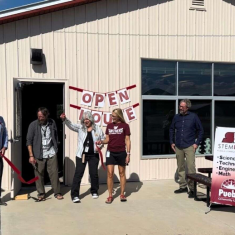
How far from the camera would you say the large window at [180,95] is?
284 inches

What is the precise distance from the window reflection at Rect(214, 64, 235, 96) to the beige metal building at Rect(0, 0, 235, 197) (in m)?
0.02

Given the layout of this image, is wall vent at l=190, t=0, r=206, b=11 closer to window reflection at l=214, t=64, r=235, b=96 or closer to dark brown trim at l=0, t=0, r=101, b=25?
window reflection at l=214, t=64, r=235, b=96

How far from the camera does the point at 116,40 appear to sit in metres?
6.89

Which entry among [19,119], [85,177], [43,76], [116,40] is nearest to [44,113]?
[19,119]

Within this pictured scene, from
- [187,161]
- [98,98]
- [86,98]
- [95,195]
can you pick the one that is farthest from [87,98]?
[187,161]

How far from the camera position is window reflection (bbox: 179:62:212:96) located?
7375mm

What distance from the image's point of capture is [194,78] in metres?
7.45

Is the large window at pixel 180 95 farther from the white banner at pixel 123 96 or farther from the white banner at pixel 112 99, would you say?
the white banner at pixel 112 99

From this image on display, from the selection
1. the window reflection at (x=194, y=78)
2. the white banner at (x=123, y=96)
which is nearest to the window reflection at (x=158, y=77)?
the window reflection at (x=194, y=78)

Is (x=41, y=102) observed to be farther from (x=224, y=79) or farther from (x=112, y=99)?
(x=224, y=79)

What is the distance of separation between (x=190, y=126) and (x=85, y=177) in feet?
8.25

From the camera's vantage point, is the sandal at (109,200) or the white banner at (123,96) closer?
the sandal at (109,200)

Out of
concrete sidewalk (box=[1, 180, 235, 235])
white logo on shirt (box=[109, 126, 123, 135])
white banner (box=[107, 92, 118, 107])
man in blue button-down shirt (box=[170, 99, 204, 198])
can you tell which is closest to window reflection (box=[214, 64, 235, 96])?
man in blue button-down shirt (box=[170, 99, 204, 198])

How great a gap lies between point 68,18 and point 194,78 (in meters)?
3.23
